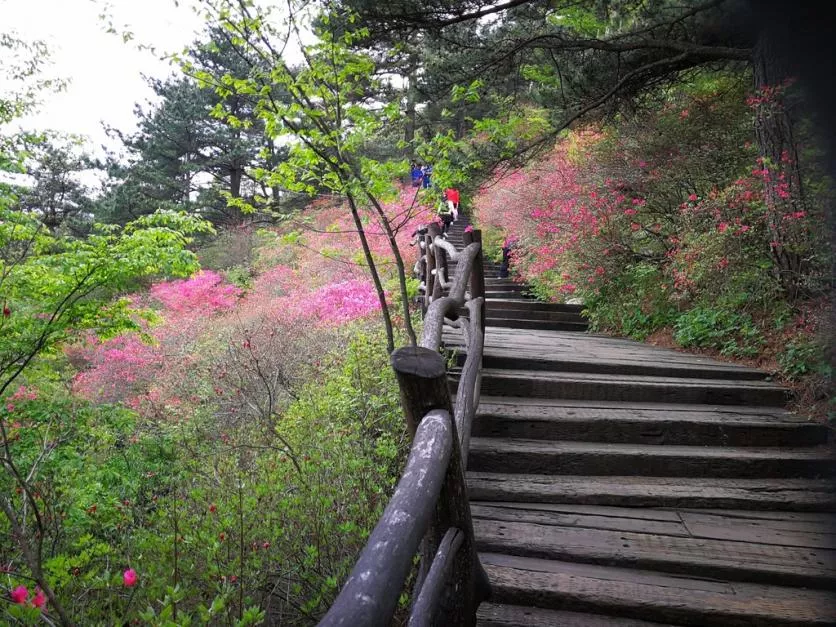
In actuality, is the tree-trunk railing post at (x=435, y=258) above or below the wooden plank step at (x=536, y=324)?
above

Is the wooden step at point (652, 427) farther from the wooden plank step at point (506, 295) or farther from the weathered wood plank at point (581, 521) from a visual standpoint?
the wooden plank step at point (506, 295)

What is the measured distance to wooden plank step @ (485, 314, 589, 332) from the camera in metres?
6.85

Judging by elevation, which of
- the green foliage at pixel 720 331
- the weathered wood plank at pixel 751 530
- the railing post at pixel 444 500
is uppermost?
the railing post at pixel 444 500

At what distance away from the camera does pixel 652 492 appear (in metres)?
2.68

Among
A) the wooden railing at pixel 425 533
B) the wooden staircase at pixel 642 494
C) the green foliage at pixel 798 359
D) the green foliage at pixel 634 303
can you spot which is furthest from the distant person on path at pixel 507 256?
the wooden railing at pixel 425 533

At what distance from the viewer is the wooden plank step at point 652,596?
1.97 metres

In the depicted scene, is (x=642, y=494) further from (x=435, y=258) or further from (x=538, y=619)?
(x=435, y=258)

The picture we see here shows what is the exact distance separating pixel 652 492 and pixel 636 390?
1.01 m

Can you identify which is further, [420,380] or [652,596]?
[652,596]

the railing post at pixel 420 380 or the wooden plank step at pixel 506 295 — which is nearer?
the railing post at pixel 420 380

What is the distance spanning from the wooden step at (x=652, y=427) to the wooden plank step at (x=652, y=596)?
1002 millimetres

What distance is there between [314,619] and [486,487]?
1111 mm

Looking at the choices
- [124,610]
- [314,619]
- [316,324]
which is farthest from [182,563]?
[316,324]

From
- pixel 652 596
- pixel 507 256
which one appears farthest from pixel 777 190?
pixel 507 256
